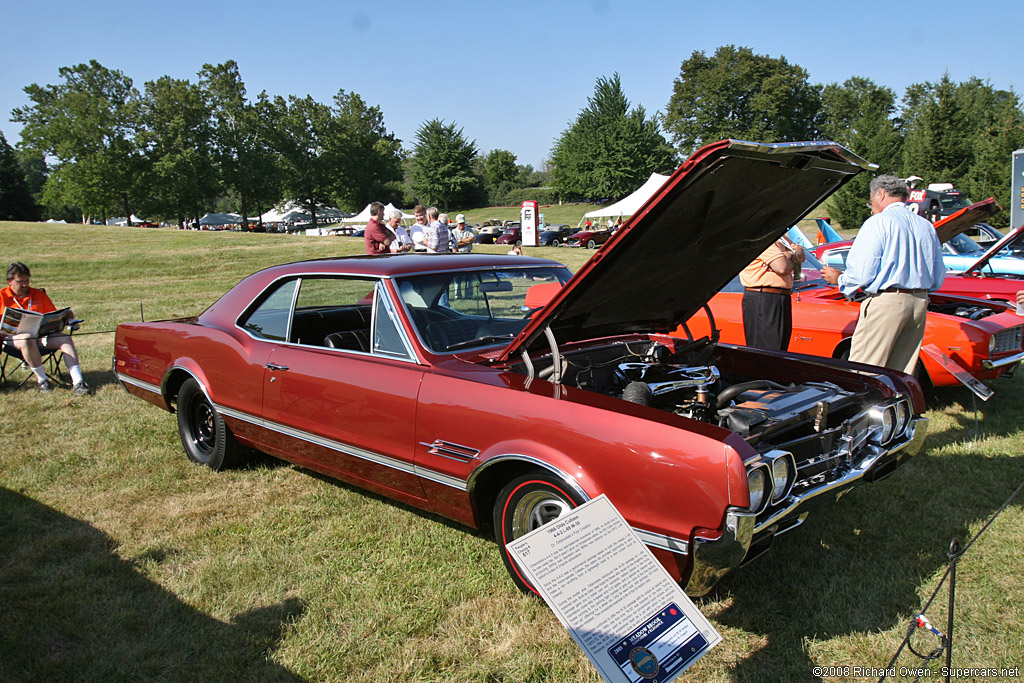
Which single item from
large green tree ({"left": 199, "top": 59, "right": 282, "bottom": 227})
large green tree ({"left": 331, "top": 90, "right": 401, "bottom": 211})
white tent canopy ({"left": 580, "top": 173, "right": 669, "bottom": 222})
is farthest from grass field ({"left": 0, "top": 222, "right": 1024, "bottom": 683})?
large green tree ({"left": 331, "top": 90, "right": 401, "bottom": 211})

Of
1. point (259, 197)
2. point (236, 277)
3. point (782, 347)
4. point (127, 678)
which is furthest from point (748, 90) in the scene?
point (127, 678)

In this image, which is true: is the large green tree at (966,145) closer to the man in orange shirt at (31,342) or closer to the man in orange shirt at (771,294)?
the man in orange shirt at (771,294)

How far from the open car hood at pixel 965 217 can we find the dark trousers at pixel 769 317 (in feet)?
7.43

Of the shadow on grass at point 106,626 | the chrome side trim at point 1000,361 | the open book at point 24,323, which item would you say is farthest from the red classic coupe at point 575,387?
the open book at point 24,323

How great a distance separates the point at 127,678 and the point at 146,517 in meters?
1.54

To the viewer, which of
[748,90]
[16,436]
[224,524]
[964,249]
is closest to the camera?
[224,524]

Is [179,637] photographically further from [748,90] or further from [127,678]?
[748,90]

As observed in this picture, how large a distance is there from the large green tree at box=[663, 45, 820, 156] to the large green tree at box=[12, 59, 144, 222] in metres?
49.0

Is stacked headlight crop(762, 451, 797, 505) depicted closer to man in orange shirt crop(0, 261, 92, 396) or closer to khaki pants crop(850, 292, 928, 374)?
khaki pants crop(850, 292, 928, 374)

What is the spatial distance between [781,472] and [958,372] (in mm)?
3206

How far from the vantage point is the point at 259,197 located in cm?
5866

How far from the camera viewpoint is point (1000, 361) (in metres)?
5.32

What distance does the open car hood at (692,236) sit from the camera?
2.69 meters

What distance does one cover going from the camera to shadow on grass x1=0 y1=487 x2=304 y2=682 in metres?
2.51
